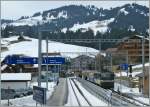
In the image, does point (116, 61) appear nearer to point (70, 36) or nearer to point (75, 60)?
point (75, 60)

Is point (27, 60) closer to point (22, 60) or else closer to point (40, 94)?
point (22, 60)

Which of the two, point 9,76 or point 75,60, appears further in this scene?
point 75,60

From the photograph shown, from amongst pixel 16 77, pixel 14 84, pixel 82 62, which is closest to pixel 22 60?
pixel 14 84

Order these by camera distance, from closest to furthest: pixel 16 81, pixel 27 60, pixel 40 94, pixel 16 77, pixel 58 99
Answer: pixel 40 94, pixel 58 99, pixel 27 60, pixel 16 81, pixel 16 77

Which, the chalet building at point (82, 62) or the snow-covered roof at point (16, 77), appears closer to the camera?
the snow-covered roof at point (16, 77)

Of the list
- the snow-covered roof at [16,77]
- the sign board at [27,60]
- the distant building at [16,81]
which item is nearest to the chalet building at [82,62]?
the snow-covered roof at [16,77]

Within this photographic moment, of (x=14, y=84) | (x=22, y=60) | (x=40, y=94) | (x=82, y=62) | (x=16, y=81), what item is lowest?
(x=14, y=84)

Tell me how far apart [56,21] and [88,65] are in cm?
10976

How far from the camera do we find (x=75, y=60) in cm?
15425

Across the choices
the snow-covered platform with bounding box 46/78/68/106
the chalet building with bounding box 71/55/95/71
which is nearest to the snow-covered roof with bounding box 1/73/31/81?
A: the snow-covered platform with bounding box 46/78/68/106

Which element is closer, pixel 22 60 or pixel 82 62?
pixel 22 60

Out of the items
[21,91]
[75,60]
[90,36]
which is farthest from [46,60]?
[90,36]

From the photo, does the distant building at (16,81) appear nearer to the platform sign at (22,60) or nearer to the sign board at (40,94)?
the platform sign at (22,60)

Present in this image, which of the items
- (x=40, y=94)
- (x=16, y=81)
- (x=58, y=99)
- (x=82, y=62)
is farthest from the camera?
(x=82, y=62)
